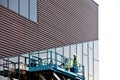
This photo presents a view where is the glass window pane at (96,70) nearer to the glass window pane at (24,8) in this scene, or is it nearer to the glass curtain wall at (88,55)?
the glass curtain wall at (88,55)

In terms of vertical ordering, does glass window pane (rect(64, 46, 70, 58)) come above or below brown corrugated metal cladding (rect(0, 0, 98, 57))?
below

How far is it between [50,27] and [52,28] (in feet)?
1.22

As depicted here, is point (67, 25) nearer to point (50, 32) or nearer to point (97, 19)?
point (50, 32)

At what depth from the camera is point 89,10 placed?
165ft

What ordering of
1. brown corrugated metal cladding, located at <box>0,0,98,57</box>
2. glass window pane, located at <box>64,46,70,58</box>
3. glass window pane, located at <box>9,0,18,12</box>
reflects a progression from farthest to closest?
glass window pane, located at <box>64,46,70,58</box>
glass window pane, located at <box>9,0,18,12</box>
brown corrugated metal cladding, located at <box>0,0,98,57</box>

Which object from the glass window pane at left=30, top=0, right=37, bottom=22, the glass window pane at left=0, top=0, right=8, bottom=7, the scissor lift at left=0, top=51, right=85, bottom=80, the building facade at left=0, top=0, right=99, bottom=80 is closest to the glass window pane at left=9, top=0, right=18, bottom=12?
→ the building facade at left=0, top=0, right=99, bottom=80

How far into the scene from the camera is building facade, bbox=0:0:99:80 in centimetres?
3241

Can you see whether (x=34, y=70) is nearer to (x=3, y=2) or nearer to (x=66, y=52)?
(x=3, y=2)

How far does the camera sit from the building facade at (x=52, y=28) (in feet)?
106

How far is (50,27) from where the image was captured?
38969mm

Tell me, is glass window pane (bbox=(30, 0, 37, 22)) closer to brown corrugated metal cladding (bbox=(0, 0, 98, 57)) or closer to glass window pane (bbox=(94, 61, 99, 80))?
brown corrugated metal cladding (bbox=(0, 0, 98, 57))

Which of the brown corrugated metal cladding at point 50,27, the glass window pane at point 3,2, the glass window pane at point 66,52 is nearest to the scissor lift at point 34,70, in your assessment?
the brown corrugated metal cladding at point 50,27

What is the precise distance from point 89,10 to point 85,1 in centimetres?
150
